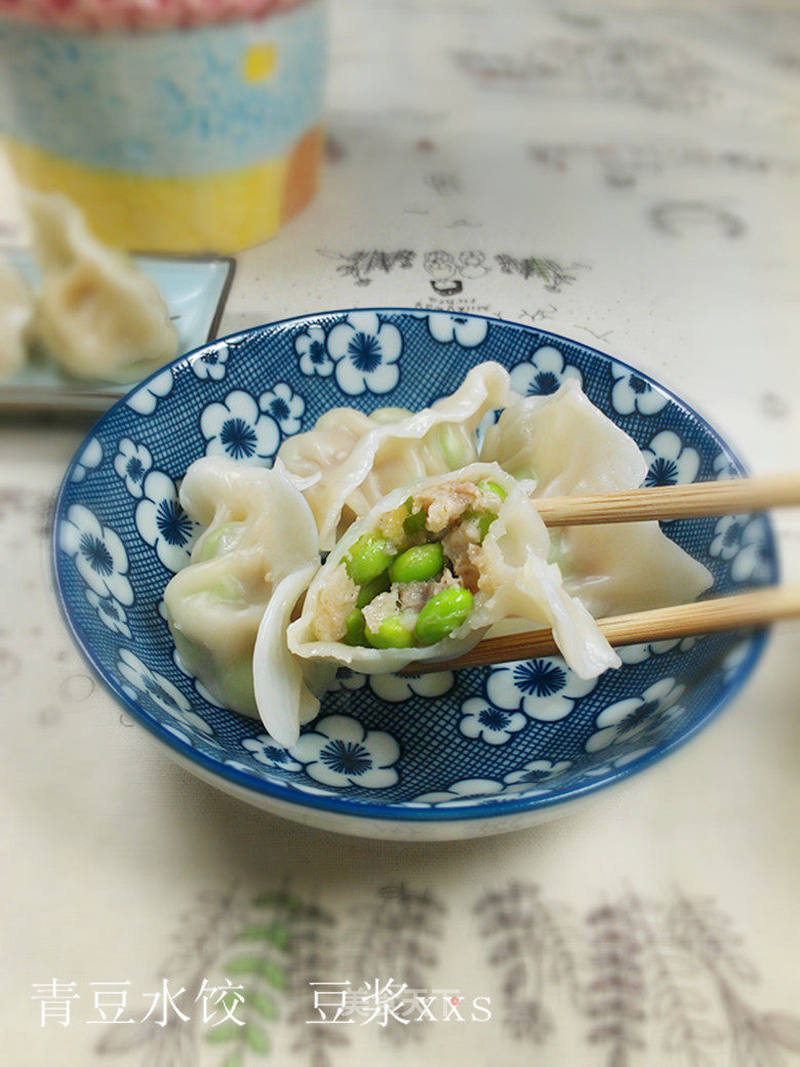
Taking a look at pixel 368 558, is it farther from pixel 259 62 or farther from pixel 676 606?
pixel 259 62

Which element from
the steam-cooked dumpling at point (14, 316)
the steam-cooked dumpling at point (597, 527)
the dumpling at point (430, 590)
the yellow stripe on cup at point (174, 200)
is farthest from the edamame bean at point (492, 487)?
the steam-cooked dumpling at point (14, 316)

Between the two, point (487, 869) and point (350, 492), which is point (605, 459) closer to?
point (350, 492)

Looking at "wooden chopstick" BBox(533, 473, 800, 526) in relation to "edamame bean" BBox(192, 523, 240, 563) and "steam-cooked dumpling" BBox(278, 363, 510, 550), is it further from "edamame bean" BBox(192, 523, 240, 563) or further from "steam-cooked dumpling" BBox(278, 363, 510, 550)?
"edamame bean" BBox(192, 523, 240, 563)

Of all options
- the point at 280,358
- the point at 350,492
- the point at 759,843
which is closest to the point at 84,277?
the point at 280,358

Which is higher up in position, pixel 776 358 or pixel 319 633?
pixel 776 358

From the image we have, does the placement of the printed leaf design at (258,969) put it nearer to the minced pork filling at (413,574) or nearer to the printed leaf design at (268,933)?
the printed leaf design at (268,933)

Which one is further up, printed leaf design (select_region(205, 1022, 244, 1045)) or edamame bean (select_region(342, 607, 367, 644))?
→ edamame bean (select_region(342, 607, 367, 644))

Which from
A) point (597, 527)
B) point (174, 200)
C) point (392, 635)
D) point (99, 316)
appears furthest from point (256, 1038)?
point (99, 316)

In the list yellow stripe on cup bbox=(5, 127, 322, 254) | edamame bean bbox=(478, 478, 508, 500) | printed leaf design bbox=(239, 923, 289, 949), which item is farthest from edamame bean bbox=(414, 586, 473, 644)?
yellow stripe on cup bbox=(5, 127, 322, 254)
